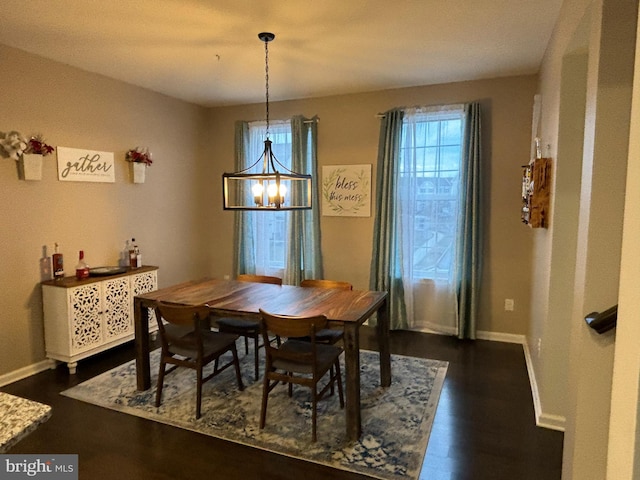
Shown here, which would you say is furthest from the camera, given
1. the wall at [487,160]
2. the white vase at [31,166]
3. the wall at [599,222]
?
the wall at [487,160]

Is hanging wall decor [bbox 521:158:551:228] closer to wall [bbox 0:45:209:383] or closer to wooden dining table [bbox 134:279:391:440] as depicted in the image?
wooden dining table [bbox 134:279:391:440]

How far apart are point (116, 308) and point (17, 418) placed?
293 centimetres

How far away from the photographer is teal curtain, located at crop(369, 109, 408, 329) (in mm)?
4473

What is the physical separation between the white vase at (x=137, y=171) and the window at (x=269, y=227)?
1323mm

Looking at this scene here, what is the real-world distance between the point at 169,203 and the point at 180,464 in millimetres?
3335

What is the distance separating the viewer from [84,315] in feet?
11.7

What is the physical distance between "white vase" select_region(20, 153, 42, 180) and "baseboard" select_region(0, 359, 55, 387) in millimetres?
1613

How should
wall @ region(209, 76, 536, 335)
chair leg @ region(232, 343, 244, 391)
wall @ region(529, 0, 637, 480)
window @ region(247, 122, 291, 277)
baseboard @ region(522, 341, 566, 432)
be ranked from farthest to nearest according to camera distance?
1. window @ region(247, 122, 291, 277)
2. wall @ region(209, 76, 536, 335)
3. chair leg @ region(232, 343, 244, 391)
4. baseboard @ region(522, 341, 566, 432)
5. wall @ region(529, 0, 637, 480)

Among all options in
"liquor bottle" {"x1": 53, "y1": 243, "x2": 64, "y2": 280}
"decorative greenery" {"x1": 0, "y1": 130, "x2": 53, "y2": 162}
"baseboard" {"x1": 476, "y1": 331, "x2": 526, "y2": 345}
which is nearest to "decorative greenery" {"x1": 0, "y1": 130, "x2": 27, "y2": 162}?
"decorative greenery" {"x1": 0, "y1": 130, "x2": 53, "y2": 162}

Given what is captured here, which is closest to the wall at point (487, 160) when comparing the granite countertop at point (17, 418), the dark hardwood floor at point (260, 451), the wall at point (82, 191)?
the dark hardwood floor at point (260, 451)

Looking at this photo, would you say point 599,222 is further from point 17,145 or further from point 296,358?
point 17,145

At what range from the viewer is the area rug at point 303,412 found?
240cm

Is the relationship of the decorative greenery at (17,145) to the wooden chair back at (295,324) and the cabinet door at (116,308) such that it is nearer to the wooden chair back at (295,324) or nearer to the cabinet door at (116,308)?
the cabinet door at (116,308)

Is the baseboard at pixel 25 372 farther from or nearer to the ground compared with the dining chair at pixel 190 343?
nearer to the ground
